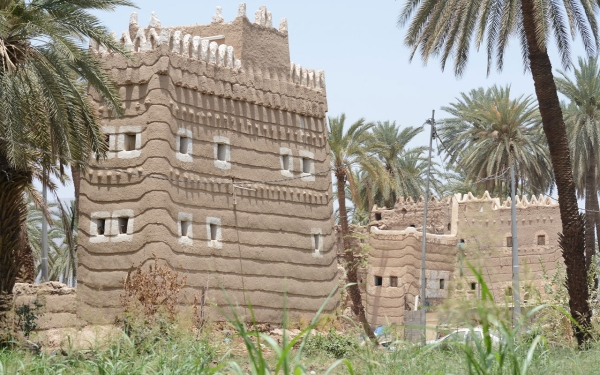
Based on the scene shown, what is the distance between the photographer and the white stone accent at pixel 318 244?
22.2 m

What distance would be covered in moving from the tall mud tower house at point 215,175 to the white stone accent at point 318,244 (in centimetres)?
4

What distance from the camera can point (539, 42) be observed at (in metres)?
15.8

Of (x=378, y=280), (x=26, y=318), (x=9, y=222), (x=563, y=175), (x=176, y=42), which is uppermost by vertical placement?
(x=176, y=42)

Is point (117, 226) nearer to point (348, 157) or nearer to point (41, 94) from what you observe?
point (41, 94)

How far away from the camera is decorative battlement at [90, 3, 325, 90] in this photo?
19.6 metres

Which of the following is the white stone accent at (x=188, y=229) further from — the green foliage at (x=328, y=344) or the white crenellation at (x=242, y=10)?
the white crenellation at (x=242, y=10)

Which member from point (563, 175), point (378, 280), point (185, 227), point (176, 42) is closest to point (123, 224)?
point (185, 227)

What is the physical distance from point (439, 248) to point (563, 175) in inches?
623

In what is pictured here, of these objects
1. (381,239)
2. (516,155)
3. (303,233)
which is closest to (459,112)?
(516,155)

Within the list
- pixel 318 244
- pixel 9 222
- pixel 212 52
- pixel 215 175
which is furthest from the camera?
pixel 318 244

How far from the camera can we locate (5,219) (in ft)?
51.4

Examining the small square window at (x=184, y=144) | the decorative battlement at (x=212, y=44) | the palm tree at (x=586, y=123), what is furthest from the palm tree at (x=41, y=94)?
the palm tree at (x=586, y=123)

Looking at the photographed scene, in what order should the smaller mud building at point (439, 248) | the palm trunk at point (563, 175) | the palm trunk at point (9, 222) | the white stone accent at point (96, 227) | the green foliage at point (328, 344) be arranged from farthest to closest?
the smaller mud building at point (439, 248) → the white stone accent at point (96, 227) → the green foliage at point (328, 344) → the palm trunk at point (9, 222) → the palm trunk at point (563, 175)

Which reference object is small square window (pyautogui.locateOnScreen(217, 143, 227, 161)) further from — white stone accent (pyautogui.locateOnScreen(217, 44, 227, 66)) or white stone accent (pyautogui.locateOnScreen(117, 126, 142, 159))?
white stone accent (pyautogui.locateOnScreen(117, 126, 142, 159))
